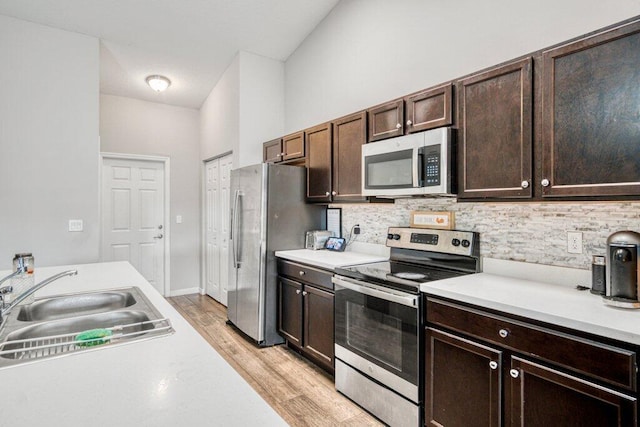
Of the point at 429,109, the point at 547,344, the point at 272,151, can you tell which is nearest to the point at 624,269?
the point at 547,344

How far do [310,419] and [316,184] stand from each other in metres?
1.88

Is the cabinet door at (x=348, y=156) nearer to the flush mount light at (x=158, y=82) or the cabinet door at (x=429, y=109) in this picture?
the cabinet door at (x=429, y=109)

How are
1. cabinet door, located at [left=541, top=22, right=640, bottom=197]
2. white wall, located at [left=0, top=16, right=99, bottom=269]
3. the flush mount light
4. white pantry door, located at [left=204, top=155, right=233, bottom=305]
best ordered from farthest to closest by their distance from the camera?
white pantry door, located at [left=204, top=155, right=233, bottom=305] → the flush mount light → white wall, located at [left=0, top=16, right=99, bottom=269] → cabinet door, located at [left=541, top=22, right=640, bottom=197]

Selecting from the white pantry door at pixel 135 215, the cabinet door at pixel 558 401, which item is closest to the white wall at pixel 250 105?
the white pantry door at pixel 135 215

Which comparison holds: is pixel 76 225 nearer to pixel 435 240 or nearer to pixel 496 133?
pixel 435 240

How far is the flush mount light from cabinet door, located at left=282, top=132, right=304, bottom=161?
6.56 feet

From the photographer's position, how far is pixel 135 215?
502 centimetres

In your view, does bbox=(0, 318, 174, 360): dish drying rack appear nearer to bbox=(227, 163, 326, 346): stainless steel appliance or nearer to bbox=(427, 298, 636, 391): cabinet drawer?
bbox=(427, 298, 636, 391): cabinet drawer

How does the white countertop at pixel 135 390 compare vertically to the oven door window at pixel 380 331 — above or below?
above

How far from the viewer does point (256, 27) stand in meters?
3.54

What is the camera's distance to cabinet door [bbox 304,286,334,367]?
8.55 ft

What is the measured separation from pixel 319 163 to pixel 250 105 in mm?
1402

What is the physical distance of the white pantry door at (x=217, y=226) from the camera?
4.62 m

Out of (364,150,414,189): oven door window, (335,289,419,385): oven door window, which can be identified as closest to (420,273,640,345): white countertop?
(335,289,419,385): oven door window
